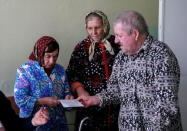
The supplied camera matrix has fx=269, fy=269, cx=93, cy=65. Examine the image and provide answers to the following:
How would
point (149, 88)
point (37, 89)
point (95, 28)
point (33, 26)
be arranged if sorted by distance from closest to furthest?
point (149, 88) → point (37, 89) → point (95, 28) → point (33, 26)

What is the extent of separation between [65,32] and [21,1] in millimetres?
530

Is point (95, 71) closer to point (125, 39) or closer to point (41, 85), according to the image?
point (41, 85)

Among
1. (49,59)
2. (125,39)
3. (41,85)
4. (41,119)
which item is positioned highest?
(125,39)

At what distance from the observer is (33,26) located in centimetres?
256

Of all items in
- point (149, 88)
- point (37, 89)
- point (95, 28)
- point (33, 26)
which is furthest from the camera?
point (33, 26)

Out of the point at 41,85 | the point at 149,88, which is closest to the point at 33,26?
the point at 41,85

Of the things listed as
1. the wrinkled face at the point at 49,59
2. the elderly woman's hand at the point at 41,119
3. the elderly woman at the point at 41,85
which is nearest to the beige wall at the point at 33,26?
the elderly woman at the point at 41,85

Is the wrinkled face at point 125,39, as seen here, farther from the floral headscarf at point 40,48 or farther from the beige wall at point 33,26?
the beige wall at point 33,26

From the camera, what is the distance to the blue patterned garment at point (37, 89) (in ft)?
6.70

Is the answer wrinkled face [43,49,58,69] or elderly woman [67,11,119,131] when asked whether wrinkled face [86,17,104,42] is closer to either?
elderly woman [67,11,119,131]

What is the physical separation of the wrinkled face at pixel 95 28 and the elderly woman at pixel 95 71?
0.02 m

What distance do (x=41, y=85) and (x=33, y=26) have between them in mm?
706

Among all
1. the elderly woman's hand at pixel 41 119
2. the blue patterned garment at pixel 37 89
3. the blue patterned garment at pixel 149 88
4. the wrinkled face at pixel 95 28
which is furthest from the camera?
the wrinkled face at pixel 95 28

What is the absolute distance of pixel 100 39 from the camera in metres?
2.43
